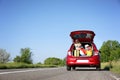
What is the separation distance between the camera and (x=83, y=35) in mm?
19188

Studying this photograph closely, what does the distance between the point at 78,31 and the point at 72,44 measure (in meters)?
0.93

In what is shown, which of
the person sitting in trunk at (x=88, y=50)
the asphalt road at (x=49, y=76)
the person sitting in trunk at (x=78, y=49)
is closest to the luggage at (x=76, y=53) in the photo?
the person sitting in trunk at (x=78, y=49)

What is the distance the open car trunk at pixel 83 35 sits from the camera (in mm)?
19016

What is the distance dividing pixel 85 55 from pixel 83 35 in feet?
4.54

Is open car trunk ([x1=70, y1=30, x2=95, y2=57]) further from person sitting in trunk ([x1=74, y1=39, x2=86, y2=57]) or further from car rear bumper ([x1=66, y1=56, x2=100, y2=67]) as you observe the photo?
car rear bumper ([x1=66, y1=56, x2=100, y2=67])

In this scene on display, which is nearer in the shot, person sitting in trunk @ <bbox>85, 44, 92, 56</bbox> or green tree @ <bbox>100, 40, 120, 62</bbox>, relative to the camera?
person sitting in trunk @ <bbox>85, 44, 92, 56</bbox>

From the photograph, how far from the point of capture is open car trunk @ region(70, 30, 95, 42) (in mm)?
19016

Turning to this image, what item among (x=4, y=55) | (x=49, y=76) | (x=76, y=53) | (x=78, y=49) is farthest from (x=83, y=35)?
(x=4, y=55)

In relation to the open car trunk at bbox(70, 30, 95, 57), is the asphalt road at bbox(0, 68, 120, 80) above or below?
below

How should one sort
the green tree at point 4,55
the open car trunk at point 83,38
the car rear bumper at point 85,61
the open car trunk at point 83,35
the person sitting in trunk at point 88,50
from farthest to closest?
the green tree at point 4,55 < the open car trunk at point 83,35 < the open car trunk at point 83,38 < the person sitting in trunk at point 88,50 < the car rear bumper at point 85,61

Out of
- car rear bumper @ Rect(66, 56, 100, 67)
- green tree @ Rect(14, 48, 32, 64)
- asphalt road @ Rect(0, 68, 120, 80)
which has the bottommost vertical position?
asphalt road @ Rect(0, 68, 120, 80)

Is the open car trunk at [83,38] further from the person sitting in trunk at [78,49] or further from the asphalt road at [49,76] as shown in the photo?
the asphalt road at [49,76]

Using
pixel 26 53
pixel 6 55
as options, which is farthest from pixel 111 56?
pixel 6 55

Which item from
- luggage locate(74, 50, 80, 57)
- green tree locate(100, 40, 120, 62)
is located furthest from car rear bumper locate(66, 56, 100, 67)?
green tree locate(100, 40, 120, 62)
